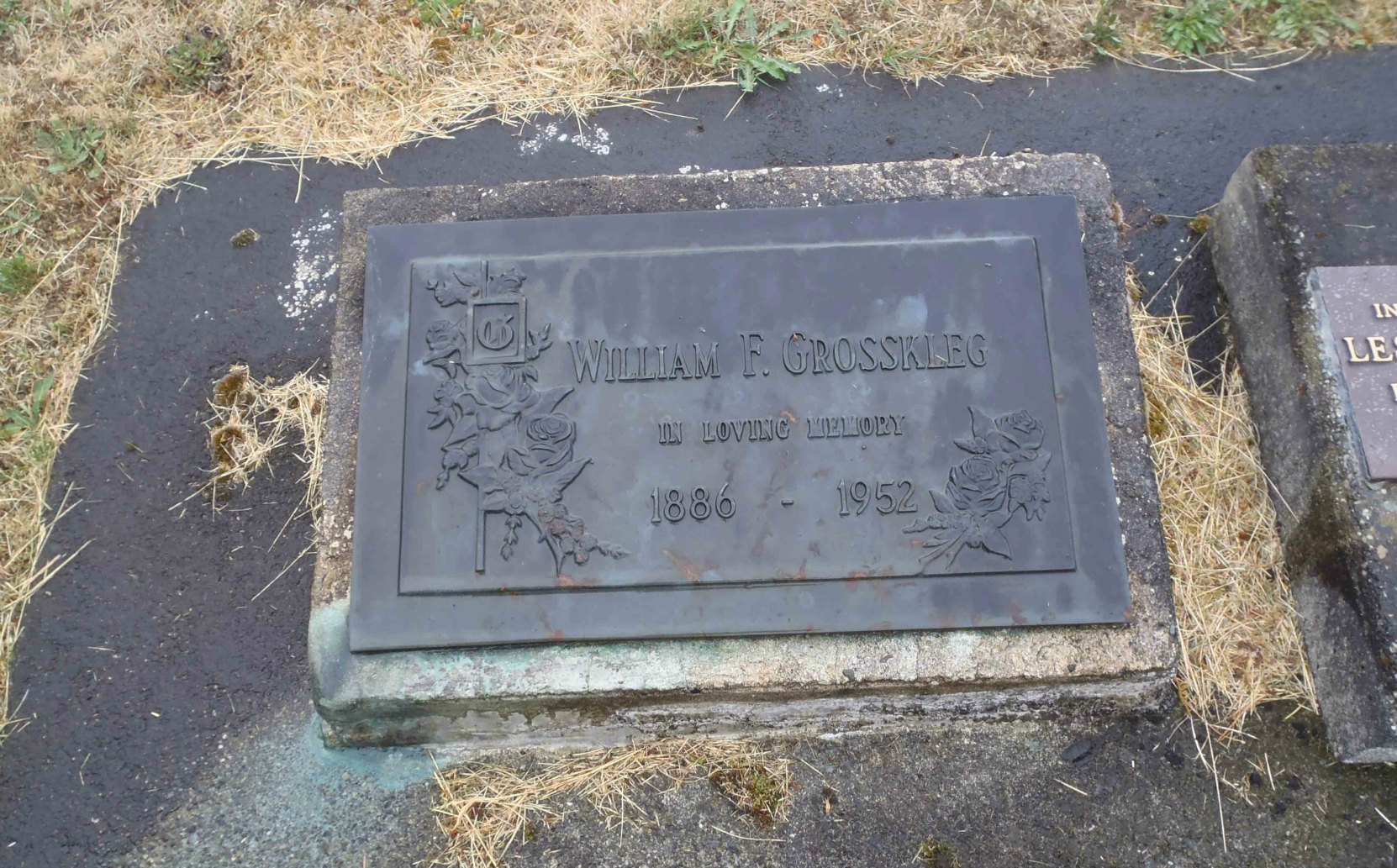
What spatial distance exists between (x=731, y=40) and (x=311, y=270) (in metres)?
1.80

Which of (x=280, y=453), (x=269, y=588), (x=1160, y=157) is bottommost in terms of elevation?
(x=269, y=588)

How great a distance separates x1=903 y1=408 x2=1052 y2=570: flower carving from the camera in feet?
7.75

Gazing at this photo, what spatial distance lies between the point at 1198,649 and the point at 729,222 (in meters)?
1.83

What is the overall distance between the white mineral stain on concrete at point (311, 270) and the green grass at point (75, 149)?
0.90 m

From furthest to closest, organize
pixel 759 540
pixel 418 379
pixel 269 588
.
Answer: pixel 269 588
pixel 418 379
pixel 759 540

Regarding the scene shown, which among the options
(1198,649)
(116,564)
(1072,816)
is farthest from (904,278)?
(116,564)

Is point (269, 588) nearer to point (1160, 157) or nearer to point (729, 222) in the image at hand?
point (729, 222)

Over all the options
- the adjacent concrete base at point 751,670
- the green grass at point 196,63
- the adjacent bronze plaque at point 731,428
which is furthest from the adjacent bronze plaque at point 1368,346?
the green grass at point 196,63

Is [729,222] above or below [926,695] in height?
above

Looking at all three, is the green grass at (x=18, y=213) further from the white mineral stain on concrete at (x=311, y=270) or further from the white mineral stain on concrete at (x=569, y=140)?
the white mineral stain on concrete at (x=569, y=140)

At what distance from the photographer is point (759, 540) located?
2.39m

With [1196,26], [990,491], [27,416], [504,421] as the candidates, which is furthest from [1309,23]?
[27,416]

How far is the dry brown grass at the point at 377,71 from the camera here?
346cm

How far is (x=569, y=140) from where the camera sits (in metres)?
3.43
